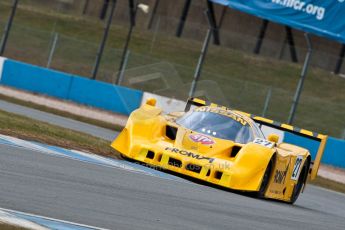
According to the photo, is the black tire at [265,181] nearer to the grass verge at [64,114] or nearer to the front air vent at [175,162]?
the front air vent at [175,162]

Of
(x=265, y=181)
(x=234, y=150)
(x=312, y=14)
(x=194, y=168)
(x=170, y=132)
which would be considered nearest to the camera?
(x=194, y=168)

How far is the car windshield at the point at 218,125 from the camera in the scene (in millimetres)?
14695

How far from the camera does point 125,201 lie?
10016 mm

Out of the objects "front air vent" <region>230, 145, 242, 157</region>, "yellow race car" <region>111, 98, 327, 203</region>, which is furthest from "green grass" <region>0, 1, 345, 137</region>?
"front air vent" <region>230, 145, 242, 157</region>

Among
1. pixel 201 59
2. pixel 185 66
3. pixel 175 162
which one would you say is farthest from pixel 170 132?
pixel 185 66

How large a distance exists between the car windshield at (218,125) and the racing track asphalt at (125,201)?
1104 millimetres

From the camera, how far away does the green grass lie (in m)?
27.3

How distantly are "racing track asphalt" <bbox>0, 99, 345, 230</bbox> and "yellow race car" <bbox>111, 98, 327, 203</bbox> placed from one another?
0.29m

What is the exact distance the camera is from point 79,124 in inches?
912

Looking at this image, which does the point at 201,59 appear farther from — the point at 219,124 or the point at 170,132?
the point at 170,132

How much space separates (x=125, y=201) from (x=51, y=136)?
19.8 feet

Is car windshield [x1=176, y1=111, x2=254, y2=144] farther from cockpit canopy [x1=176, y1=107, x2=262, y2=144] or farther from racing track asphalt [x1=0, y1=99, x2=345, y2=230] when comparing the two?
racing track asphalt [x1=0, y1=99, x2=345, y2=230]

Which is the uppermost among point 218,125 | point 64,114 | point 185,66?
point 185,66

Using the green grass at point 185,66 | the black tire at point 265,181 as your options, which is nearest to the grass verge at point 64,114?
the green grass at point 185,66
